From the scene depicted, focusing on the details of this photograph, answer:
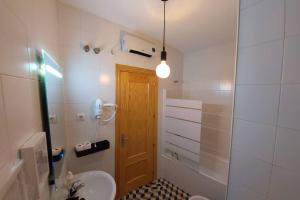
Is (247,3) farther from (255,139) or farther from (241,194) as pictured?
(241,194)

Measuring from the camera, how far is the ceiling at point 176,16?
4.46 feet

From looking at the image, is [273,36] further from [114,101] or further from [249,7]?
[114,101]

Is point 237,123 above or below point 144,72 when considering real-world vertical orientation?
below

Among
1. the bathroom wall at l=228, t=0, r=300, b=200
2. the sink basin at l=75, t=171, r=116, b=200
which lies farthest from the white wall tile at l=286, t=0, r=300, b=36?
the sink basin at l=75, t=171, r=116, b=200

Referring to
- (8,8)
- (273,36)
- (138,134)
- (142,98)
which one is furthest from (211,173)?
(8,8)

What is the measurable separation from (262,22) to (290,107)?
41cm

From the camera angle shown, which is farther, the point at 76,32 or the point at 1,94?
the point at 76,32

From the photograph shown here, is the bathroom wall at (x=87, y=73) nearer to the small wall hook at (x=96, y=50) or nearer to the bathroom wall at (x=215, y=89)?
the small wall hook at (x=96, y=50)

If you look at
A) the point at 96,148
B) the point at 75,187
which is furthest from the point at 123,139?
the point at 75,187

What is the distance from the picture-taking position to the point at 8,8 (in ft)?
1.30

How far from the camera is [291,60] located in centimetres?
54

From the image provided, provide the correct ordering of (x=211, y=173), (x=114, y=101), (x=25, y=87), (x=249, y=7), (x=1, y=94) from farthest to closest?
1. (x=211, y=173)
2. (x=114, y=101)
3. (x=249, y=7)
4. (x=25, y=87)
5. (x=1, y=94)

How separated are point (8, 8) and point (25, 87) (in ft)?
0.85

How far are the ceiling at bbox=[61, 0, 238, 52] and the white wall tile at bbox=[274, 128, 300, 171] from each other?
4.29 feet
